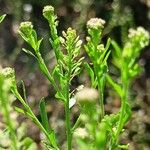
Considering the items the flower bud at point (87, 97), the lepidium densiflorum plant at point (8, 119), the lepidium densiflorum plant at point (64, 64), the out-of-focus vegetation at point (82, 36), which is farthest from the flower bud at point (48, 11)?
the out-of-focus vegetation at point (82, 36)

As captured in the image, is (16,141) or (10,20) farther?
(10,20)

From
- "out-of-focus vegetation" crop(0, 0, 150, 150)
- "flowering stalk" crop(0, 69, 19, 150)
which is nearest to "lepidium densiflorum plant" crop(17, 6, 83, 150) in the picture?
"flowering stalk" crop(0, 69, 19, 150)

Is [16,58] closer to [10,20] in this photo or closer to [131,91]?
[10,20]

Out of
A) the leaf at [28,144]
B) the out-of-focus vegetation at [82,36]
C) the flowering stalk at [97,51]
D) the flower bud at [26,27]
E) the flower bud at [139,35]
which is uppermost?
the flower bud at [139,35]

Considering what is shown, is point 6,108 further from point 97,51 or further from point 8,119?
point 97,51

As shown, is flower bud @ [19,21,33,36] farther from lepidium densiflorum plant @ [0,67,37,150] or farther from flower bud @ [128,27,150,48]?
flower bud @ [128,27,150,48]

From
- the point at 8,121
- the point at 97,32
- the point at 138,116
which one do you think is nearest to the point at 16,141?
the point at 8,121

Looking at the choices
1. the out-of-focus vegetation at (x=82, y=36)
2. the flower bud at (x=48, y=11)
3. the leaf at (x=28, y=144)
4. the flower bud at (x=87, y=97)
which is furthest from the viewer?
the out-of-focus vegetation at (x=82, y=36)

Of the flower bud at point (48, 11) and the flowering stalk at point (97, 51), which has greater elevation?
the flower bud at point (48, 11)

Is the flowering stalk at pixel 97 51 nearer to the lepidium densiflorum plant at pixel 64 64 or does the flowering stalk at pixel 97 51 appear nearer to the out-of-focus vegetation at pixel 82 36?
the lepidium densiflorum plant at pixel 64 64

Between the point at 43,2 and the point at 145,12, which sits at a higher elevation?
the point at 43,2
